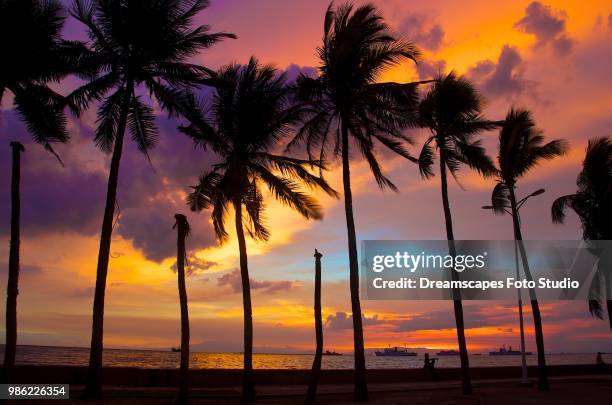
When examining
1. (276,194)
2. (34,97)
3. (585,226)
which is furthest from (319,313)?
(585,226)

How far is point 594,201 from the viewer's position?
31.4 m

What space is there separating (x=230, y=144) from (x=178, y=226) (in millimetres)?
4509

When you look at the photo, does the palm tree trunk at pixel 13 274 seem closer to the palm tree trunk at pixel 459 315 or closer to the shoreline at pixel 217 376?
the shoreline at pixel 217 376

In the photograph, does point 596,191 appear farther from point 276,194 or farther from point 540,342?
point 276,194

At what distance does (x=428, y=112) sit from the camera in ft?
80.3

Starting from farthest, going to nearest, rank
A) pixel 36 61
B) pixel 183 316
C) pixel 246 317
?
1. pixel 246 317
2. pixel 183 316
3. pixel 36 61

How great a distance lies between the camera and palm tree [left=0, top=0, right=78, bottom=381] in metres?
16.2

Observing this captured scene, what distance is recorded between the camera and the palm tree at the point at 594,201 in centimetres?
3092

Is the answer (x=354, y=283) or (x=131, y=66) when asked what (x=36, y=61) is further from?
(x=354, y=283)

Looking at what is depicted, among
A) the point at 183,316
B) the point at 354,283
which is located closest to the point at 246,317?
the point at 183,316

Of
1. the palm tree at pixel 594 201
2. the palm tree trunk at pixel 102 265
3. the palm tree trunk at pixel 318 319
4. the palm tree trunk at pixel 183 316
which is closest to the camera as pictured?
the palm tree trunk at pixel 102 265

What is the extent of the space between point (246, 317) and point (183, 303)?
298 cm

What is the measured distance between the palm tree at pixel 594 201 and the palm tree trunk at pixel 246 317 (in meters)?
20.2

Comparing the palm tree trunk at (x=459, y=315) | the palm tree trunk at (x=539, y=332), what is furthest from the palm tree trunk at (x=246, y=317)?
the palm tree trunk at (x=539, y=332)
